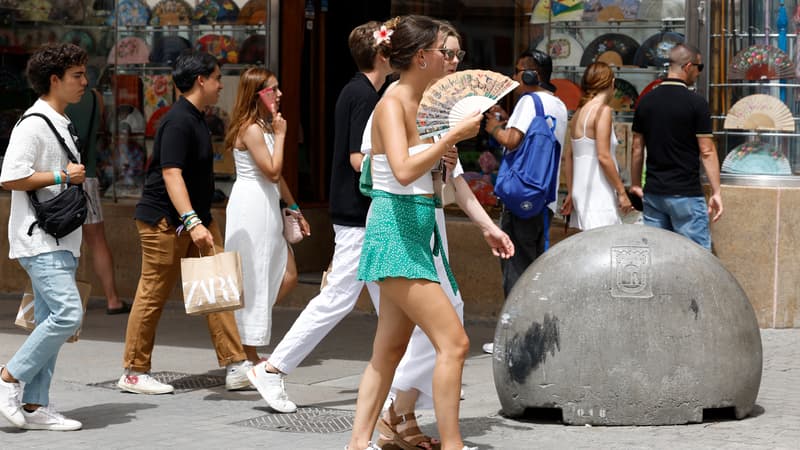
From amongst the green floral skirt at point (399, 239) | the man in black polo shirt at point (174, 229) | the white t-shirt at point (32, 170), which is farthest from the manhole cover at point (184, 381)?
the green floral skirt at point (399, 239)

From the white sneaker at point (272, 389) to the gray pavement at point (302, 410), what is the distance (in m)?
0.10

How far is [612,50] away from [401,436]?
16.1 feet

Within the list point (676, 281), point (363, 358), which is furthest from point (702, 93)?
point (676, 281)

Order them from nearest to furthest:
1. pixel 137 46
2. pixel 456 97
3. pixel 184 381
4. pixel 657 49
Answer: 1. pixel 456 97
2. pixel 184 381
3. pixel 657 49
4. pixel 137 46

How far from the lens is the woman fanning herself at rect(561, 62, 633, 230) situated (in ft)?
30.8

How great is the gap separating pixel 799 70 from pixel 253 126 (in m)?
4.27

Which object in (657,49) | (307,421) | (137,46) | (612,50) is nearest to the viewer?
(307,421)

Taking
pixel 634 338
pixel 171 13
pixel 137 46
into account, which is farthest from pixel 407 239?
pixel 137 46

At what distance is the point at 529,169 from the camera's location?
8.97 metres

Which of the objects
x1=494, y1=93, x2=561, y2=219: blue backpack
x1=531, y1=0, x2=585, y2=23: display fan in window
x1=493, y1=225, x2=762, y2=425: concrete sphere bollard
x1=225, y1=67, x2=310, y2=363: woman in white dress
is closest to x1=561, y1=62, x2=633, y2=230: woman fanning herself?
x1=494, y1=93, x2=561, y2=219: blue backpack

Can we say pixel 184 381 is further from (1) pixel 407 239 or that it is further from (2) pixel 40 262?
(1) pixel 407 239

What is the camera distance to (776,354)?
9.05 metres

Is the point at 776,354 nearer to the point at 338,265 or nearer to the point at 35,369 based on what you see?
the point at 338,265

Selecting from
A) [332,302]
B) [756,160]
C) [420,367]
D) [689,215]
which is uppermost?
[756,160]
